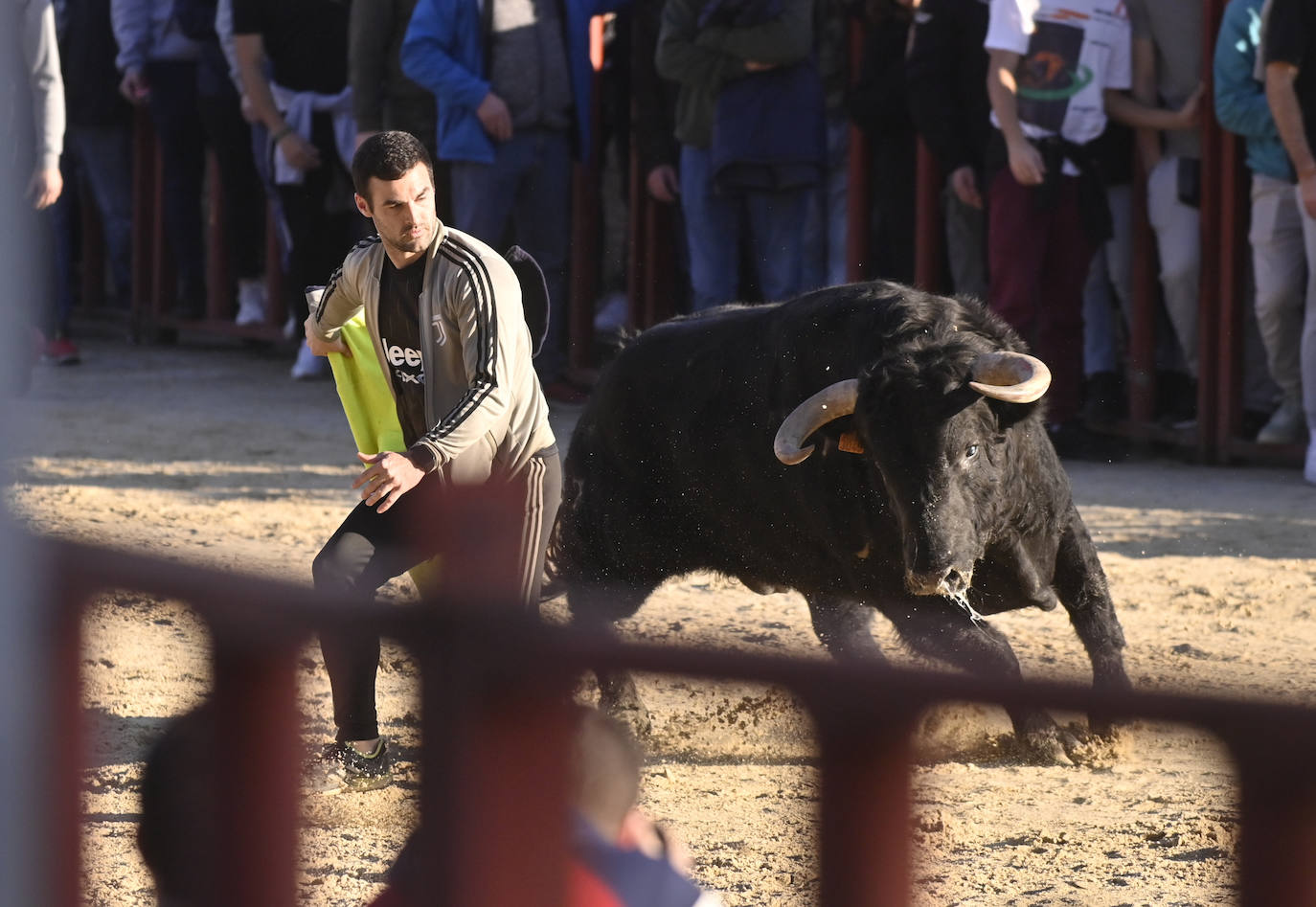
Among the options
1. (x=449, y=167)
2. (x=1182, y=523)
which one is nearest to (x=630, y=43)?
(x=449, y=167)

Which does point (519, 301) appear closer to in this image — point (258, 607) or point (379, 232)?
point (379, 232)

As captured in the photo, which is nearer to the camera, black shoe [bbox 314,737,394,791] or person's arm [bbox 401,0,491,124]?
black shoe [bbox 314,737,394,791]

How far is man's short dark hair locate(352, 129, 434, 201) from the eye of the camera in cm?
388

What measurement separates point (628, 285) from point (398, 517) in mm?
5697

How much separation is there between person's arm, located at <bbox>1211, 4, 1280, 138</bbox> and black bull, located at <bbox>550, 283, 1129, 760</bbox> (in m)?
2.86

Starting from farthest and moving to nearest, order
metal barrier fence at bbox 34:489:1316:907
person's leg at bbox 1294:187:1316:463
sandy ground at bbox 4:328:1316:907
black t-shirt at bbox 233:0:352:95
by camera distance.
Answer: black t-shirt at bbox 233:0:352:95 < person's leg at bbox 1294:187:1316:463 < sandy ground at bbox 4:328:1316:907 < metal barrier fence at bbox 34:489:1316:907

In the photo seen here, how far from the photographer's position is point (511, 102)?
27.8ft

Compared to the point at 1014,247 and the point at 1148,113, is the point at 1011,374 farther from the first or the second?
the point at 1148,113

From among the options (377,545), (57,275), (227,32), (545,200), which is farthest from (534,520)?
(57,275)

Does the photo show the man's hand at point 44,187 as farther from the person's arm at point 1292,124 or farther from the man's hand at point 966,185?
the person's arm at point 1292,124

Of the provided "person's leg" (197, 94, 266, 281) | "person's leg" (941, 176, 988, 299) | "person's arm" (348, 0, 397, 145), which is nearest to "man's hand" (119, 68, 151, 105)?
"person's leg" (197, 94, 266, 281)

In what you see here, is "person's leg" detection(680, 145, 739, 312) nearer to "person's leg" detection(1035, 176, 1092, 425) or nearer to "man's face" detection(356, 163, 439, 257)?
"person's leg" detection(1035, 176, 1092, 425)

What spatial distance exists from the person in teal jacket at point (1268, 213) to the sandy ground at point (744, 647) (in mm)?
340

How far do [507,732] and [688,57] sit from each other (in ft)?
22.0
